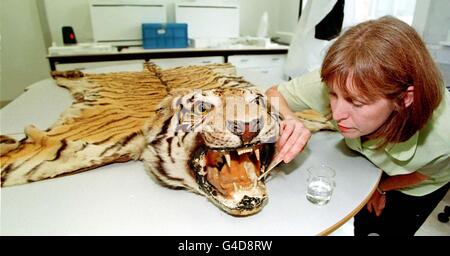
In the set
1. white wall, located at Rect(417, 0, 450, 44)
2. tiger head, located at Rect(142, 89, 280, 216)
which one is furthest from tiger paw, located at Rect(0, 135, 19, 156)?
white wall, located at Rect(417, 0, 450, 44)

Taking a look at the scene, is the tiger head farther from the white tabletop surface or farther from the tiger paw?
the tiger paw

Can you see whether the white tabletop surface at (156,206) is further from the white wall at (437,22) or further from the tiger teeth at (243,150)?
the white wall at (437,22)

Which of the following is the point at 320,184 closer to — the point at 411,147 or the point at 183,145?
the point at 411,147

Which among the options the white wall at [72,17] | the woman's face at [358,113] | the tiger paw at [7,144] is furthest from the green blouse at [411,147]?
the white wall at [72,17]

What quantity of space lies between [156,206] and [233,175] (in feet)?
0.71

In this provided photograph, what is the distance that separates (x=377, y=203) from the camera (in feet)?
3.85

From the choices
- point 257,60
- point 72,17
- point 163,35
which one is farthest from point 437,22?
point 72,17

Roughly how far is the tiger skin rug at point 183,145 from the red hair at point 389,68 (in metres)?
0.22

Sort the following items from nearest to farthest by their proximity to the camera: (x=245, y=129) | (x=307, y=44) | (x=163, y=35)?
(x=245, y=129), (x=307, y=44), (x=163, y=35)

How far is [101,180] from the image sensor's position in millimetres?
883

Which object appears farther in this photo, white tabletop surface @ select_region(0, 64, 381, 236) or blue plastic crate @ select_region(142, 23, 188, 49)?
blue plastic crate @ select_region(142, 23, 188, 49)

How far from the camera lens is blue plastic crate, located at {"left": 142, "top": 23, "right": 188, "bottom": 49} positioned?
3076 mm

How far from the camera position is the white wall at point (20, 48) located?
314cm

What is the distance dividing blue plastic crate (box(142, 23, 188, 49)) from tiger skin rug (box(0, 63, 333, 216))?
204cm
